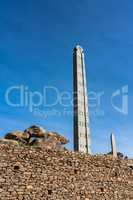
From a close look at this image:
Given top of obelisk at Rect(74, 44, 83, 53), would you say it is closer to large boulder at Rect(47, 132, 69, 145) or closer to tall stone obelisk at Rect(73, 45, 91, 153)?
tall stone obelisk at Rect(73, 45, 91, 153)

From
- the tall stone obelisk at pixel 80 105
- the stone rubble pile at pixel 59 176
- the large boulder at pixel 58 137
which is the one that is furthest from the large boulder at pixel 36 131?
the stone rubble pile at pixel 59 176

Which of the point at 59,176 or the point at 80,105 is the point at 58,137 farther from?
the point at 59,176

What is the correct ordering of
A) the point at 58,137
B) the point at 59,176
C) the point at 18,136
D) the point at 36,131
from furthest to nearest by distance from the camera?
1. the point at 58,137
2. the point at 36,131
3. the point at 18,136
4. the point at 59,176

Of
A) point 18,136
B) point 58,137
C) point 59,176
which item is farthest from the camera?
point 58,137

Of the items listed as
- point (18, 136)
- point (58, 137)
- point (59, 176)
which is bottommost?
point (59, 176)

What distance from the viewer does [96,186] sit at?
13.3m

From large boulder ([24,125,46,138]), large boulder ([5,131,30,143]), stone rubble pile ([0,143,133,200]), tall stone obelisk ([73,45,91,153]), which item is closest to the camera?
stone rubble pile ([0,143,133,200])

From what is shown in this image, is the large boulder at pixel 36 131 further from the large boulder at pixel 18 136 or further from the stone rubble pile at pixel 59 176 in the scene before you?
the stone rubble pile at pixel 59 176

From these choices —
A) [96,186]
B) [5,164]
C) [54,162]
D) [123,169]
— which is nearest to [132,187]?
[123,169]

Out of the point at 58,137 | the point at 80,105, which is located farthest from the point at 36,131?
the point at 80,105

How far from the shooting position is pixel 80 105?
19188mm

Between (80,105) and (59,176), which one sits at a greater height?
(80,105)

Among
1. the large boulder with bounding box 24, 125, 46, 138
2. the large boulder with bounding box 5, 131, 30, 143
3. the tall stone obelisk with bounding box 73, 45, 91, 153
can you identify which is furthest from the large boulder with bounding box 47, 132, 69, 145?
the large boulder with bounding box 5, 131, 30, 143

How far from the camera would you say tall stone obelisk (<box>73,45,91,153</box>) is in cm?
1838
